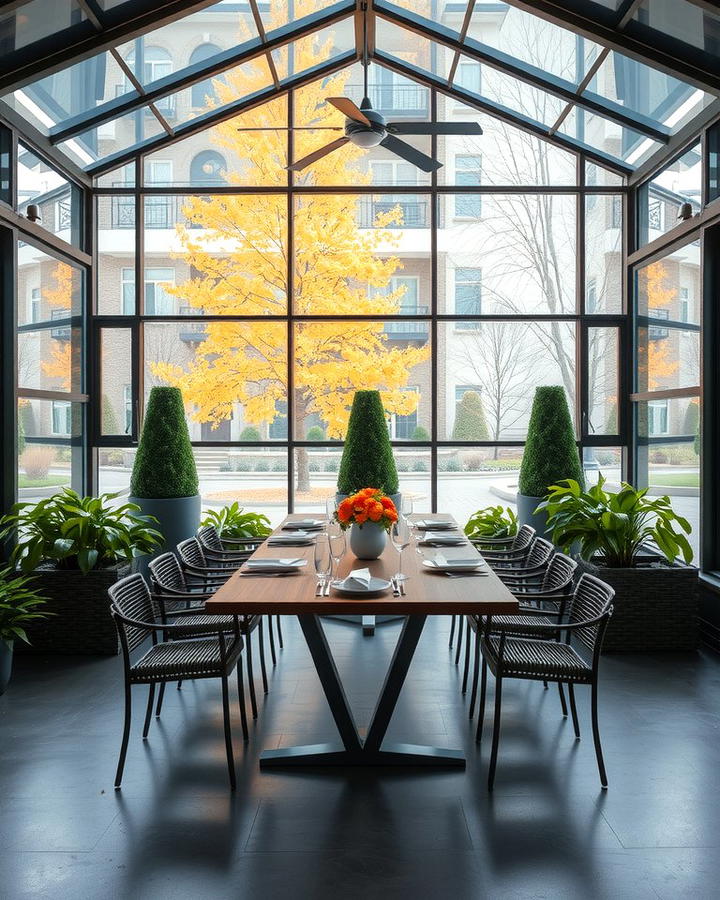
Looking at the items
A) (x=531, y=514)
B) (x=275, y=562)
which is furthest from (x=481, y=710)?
(x=531, y=514)

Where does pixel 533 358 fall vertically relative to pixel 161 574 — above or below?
above

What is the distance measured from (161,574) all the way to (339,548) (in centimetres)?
98

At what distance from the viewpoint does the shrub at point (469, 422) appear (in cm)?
720

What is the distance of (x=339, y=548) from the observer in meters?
3.53

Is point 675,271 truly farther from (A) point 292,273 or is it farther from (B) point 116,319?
(B) point 116,319

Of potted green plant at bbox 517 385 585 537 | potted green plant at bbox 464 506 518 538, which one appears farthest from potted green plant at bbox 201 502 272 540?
potted green plant at bbox 517 385 585 537

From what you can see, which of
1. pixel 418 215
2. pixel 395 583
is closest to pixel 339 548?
pixel 395 583

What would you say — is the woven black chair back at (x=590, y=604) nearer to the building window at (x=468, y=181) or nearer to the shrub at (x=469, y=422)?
the shrub at (x=469, y=422)

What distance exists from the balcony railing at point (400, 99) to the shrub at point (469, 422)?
2599 mm

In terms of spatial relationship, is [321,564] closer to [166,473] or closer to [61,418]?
[166,473]

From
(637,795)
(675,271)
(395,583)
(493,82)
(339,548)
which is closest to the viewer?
(637,795)

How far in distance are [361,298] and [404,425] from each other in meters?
1.22

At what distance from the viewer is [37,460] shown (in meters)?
6.06

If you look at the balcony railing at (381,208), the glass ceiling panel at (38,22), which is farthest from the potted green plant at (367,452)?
the glass ceiling panel at (38,22)
